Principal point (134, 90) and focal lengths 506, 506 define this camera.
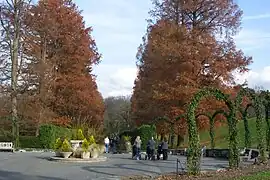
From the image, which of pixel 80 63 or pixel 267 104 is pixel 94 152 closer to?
pixel 267 104

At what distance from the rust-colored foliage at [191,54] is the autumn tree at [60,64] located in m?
9.52

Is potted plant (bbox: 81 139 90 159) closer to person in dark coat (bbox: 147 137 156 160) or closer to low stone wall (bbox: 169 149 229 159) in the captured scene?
person in dark coat (bbox: 147 137 156 160)

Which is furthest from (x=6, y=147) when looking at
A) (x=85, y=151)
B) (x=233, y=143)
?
(x=233, y=143)

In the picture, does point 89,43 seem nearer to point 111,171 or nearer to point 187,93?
point 187,93

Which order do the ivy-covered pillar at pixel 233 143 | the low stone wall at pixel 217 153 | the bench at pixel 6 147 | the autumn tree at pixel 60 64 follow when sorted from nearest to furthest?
the ivy-covered pillar at pixel 233 143
the low stone wall at pixel 217 153
the bench at pixel 6 147
the autumn tree at pixel 60 64

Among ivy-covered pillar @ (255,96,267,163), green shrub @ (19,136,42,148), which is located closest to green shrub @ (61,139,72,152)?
ivy-covered pillar @ (255,96,267,163)

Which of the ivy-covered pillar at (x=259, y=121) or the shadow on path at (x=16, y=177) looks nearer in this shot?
the shadow on path at (x=16, y=177)

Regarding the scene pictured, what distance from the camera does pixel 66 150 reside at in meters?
32.7

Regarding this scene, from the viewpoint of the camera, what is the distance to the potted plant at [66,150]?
32.2 meters

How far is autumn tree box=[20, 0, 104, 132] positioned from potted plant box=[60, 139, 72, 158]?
60.1 feet

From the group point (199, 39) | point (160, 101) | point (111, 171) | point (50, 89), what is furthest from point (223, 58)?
point (111, 171)

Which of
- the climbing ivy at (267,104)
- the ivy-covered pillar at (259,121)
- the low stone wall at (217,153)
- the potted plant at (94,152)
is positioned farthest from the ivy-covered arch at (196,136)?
the low stone wall at (217,153)

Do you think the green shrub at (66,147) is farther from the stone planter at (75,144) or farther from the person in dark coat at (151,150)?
the person in dark coat at (151,150)

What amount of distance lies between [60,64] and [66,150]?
83.1ft
